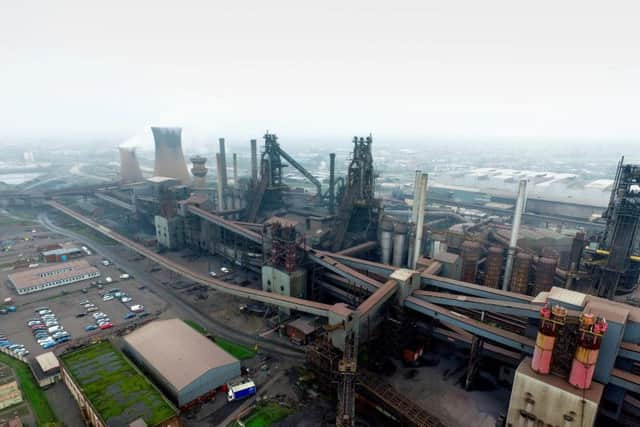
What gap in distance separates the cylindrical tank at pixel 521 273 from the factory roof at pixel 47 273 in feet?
188

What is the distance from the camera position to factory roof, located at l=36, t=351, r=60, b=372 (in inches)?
1238

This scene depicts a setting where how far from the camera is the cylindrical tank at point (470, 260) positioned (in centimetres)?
4278

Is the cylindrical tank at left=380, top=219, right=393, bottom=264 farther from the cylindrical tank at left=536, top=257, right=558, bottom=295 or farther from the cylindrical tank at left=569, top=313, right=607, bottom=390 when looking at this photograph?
the cylindrical tank at left=569, top=313, right=607, bottom=390

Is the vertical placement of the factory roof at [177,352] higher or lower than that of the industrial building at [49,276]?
higher

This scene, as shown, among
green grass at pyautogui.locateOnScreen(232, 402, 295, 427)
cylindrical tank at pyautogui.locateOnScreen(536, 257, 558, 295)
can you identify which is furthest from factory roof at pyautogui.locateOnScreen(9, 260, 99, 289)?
cylindrical tank at pyautogui.locateOnScreen(536, 257, 558, 295)

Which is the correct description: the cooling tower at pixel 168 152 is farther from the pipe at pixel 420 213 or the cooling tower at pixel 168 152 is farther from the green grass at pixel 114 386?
the pipe at pixel 420 213

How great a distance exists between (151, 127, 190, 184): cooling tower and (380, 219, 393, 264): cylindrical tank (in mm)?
64923

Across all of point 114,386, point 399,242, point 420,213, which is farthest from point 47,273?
point 420,213

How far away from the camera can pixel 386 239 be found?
52.2 m

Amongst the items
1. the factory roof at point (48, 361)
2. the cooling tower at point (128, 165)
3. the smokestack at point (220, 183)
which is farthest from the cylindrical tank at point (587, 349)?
the cooling tower at point (128, 165)

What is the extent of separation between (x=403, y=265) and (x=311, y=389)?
26586 mm

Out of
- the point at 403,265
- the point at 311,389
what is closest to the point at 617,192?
the point at 403,265

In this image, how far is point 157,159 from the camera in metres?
97.4

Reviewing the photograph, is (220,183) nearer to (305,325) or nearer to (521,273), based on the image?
(305,325)
